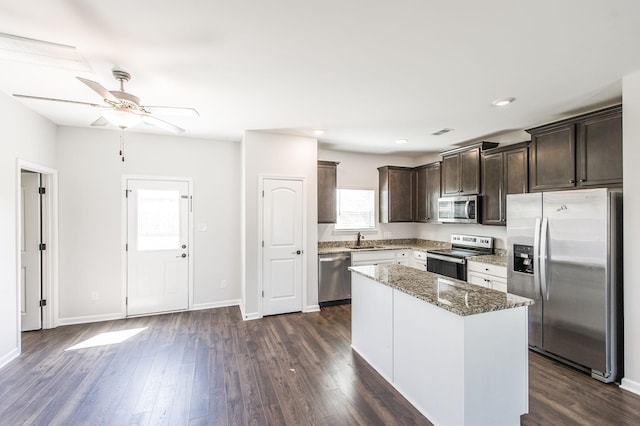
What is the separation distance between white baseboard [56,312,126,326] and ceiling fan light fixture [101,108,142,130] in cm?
306

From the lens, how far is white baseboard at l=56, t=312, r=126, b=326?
4023 millimetres

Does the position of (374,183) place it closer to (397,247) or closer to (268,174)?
(397,247)

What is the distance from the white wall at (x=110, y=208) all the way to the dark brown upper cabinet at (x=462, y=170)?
373 cm

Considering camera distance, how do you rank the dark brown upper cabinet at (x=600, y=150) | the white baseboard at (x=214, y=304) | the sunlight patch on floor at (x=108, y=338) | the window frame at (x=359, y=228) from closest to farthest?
the dark brown upper cabinet at (x=600, y=150) → the sunlight patch on floor at (x=108, y=338) → the white baseboard at (x=214, y=304) → the window frame at (x=359, y=228)

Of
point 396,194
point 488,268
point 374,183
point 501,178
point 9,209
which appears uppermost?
point 374,183

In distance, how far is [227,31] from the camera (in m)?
1.89

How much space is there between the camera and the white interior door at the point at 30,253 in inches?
147

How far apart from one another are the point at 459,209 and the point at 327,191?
2.15 metres

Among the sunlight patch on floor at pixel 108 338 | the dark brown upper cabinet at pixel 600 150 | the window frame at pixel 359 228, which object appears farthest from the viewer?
the window frame at pixel 359 228

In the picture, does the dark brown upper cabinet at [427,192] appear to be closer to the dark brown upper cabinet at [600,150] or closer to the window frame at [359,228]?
the window frame at [359,228]

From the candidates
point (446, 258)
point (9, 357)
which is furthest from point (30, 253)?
point (446, 258)

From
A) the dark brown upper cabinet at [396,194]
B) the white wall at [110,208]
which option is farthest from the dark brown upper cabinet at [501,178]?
the white wall at [110,208]

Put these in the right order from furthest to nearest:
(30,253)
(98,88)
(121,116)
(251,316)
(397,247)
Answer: (397,247) → (251,316) → (30,253) → (121,116) → (98,88)

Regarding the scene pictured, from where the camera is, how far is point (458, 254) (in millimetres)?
4477
